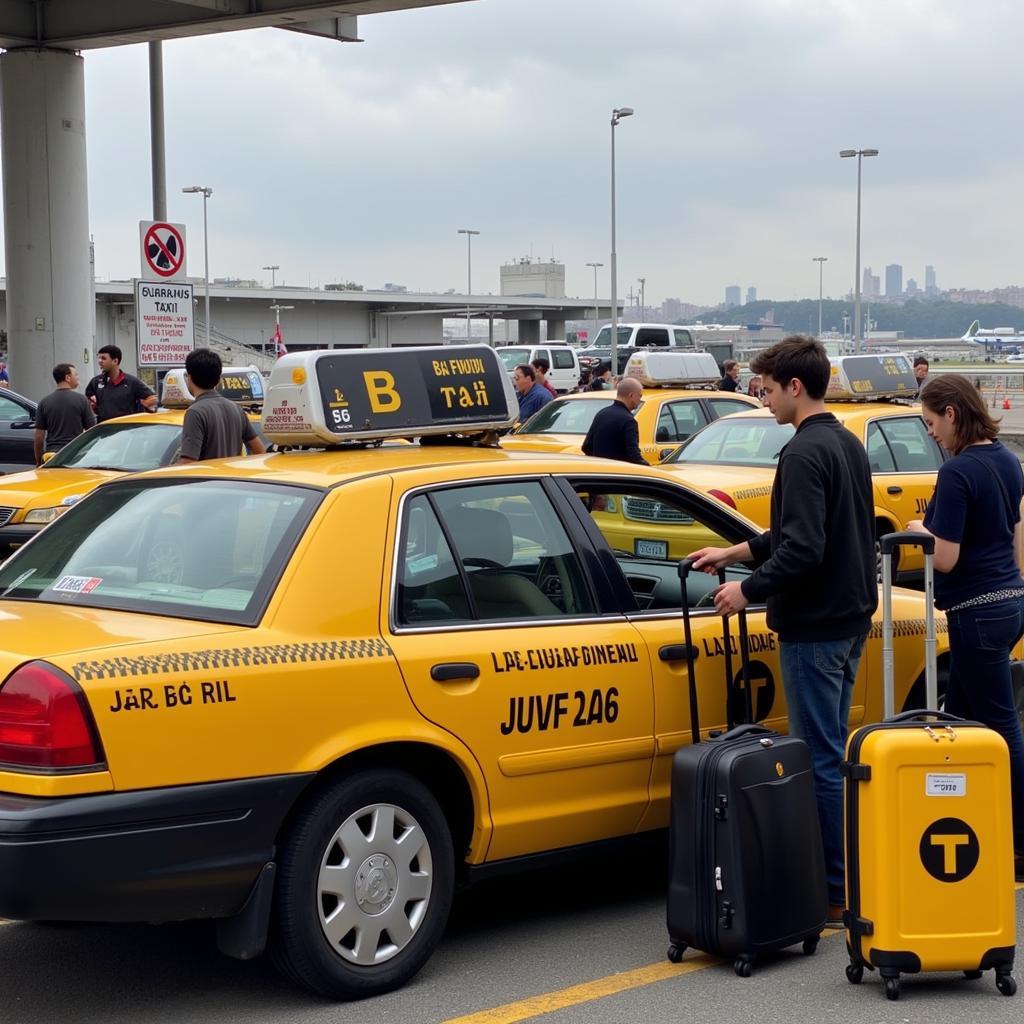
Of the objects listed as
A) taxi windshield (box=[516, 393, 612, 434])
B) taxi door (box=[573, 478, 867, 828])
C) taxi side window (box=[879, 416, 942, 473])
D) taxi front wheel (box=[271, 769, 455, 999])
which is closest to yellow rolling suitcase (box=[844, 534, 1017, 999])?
taxi door (box=[573, 478, 867, 828])

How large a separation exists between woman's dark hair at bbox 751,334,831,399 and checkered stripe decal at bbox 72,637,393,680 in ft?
5.50

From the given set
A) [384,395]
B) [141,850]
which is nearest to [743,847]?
[141,850]

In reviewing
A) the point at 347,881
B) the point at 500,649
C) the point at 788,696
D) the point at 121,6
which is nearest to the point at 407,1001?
the point at 347,881

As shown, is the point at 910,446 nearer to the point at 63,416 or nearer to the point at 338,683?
the point at 63,416

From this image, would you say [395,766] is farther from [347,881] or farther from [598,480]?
[598,480]

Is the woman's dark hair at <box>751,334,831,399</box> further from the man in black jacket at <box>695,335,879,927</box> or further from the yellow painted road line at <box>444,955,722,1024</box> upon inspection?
the yellow painted road line at <box>444,955,722,1024</box>

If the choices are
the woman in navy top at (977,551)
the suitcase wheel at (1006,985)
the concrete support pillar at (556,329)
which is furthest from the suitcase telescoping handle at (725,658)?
the concrete support pillar at (556,329)

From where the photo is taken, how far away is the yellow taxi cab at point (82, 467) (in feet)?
40.9

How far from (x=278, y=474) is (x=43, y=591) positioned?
82cm

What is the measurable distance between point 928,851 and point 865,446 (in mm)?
8271

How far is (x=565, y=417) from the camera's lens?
17.1 meters

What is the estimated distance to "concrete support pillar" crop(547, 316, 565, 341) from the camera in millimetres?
102625

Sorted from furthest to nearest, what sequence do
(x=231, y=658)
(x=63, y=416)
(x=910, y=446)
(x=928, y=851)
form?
(x=63, y=416) < (x=910, y=446) < (x=928, y=851) < (x=231, y=658)

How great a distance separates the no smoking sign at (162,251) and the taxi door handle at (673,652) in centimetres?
1145
